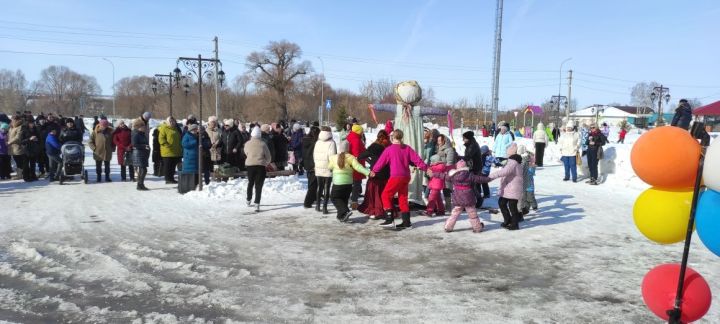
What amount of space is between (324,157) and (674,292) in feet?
21.4

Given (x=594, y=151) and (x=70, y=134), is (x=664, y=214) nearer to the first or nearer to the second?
(x=594, y=151)

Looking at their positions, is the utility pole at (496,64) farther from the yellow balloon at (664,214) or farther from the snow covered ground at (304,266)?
the yellow balloon at (664,214)

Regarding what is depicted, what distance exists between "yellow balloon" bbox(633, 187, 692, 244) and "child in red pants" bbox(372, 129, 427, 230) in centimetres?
482

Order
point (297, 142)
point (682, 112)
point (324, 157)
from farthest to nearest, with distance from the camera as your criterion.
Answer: point (297, 142)
point (682, 112)
point (324, 157)

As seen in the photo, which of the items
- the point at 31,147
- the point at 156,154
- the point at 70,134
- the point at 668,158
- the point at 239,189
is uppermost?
the point at 668,158

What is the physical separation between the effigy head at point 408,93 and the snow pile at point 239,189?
3696 millimetres

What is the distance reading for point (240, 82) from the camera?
67312 millimetres

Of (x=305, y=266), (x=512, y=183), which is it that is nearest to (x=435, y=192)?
(x=512, y=183)

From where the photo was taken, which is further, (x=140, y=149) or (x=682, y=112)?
(x=140, y=149)

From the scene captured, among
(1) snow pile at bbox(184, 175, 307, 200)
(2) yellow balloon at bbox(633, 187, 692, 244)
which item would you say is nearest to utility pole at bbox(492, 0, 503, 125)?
(1) snow pile at bbox(184, 175, 307, 200)

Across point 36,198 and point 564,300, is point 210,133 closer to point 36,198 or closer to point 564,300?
point 36,198

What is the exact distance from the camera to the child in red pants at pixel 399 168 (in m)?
7.80

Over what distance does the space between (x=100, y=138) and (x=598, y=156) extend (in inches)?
564

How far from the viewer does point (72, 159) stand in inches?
492
